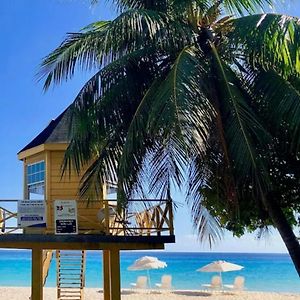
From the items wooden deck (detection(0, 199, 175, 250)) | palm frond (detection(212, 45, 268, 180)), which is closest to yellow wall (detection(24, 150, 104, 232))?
wooden deck (detection(0, 199, 175, 250))

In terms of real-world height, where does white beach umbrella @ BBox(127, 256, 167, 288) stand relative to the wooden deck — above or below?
below

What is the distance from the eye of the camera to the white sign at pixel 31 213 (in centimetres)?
1034

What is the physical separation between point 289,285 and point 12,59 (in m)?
39.2

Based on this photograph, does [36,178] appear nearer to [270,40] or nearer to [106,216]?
[106,216]

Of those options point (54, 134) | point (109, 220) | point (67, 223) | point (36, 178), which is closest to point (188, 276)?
point (36, 178)

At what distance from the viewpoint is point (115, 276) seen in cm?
1048

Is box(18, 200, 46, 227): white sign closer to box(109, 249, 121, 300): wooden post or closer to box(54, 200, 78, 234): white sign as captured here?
box(54, 200, 78, 234): white sign

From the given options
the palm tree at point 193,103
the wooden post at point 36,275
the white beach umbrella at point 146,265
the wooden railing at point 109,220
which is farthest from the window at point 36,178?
the white beach umbrella at point 146,265

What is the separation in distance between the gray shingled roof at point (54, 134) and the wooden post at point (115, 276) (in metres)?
2.85

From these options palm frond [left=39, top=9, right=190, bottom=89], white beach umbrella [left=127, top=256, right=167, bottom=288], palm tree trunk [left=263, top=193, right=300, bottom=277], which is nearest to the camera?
palm frond [left=39, top=9, right=190, bottom=89]

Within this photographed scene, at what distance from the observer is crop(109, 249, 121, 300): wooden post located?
1036 centimetres

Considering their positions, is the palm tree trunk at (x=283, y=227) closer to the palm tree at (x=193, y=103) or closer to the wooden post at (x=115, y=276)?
the palm tree at (x=193, y=103)

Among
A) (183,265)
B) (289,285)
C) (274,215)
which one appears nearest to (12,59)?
(274,215)

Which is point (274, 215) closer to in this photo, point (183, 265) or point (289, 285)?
point (289, 285)
